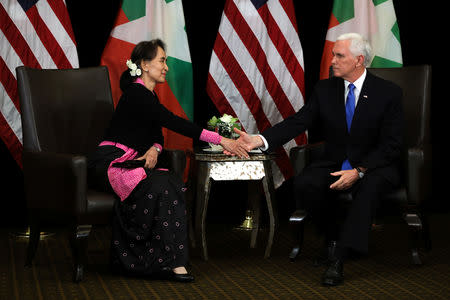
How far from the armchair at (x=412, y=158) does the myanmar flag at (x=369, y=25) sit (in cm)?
66

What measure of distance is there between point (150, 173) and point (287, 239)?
1286 mm

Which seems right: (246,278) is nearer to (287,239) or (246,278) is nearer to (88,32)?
(287,239)

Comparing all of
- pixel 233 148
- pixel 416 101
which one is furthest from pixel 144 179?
pixel 416 101

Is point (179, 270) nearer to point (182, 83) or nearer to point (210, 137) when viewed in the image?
point (210, 137)

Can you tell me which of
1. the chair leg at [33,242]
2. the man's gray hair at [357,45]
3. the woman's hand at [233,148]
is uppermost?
the man's gray hair at [357,45]

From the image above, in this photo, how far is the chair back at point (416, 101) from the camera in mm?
4484

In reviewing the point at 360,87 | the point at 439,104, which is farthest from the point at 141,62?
the point at 439,104

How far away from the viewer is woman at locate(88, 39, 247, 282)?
3.82 m

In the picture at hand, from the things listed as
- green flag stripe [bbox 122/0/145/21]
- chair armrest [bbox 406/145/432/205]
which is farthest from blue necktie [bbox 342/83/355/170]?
green flag stripe [bbox 122/0/145/21]

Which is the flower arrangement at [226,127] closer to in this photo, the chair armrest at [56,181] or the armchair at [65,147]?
the armchair at [65,147]

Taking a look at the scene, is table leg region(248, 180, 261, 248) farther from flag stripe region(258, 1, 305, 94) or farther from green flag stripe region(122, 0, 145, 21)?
green flag stripe region(122, 0, 145, 21)

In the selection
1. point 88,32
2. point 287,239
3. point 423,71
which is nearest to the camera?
point 423,71

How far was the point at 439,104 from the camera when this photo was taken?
18.8 feet

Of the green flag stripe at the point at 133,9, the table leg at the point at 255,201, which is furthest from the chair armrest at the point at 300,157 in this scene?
the green flag stripe at the point at 133,9
